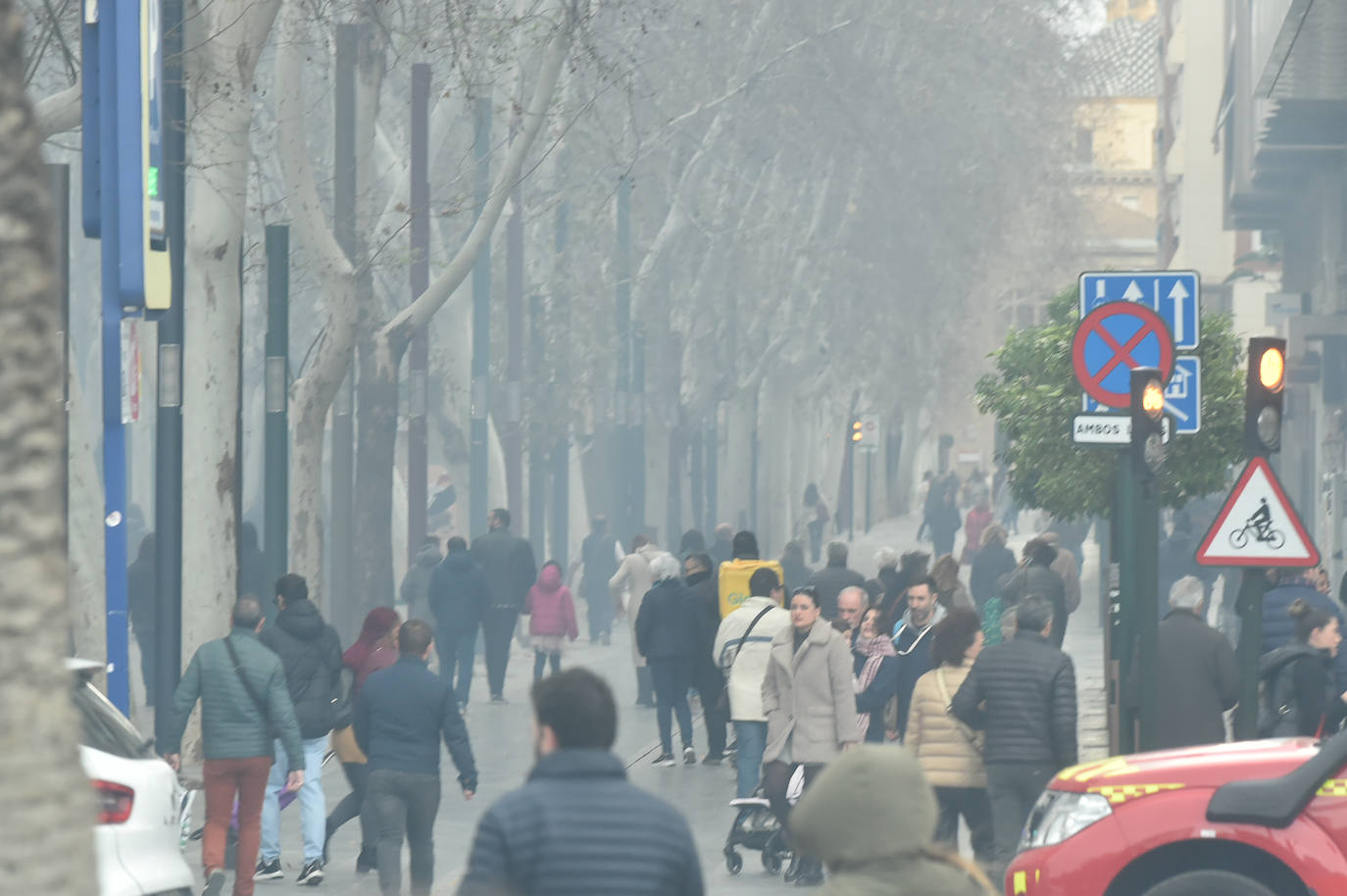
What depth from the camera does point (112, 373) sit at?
11.6m

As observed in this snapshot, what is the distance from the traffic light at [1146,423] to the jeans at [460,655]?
32.2 feet

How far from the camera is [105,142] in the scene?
11578 mm

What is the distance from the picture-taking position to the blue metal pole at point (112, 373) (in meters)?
11.4

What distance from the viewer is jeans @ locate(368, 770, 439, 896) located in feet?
34.0

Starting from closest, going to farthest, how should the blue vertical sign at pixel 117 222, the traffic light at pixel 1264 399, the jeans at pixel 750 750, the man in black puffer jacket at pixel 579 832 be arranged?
the man in black puffer jacket at pixel 579 832, the traffic light at pixel 1264 399, the blue vertical sign at pixel 117 222, the jeans at pixel 750 750

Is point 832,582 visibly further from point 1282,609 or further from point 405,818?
point 405,818

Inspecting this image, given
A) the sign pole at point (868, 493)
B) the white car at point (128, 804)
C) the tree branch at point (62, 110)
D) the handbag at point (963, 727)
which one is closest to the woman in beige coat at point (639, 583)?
the tree branch at point (62, 110)

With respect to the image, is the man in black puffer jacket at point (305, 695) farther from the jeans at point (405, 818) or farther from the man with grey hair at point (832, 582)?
the man with grey hair at point (832, 582)

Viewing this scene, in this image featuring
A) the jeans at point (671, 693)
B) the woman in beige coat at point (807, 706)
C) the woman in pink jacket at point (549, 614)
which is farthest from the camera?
the woman in pink jacket at point (549, 614)

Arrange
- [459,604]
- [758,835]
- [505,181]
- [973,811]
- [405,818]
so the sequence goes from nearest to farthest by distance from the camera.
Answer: [405,818] < [973,811] < [758,835] < [459,604] < [505,181]

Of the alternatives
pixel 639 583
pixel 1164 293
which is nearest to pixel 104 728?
pixel 1164 293

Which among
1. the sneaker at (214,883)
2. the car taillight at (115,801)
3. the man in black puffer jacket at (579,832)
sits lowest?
the sneaker at (214,883)

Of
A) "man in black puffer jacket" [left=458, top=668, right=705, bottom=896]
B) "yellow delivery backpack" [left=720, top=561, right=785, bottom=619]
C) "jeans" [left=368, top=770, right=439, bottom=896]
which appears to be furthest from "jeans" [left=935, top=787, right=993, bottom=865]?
"man in black puffer jacket" [left=458, top=668, right=705, bottom=896]

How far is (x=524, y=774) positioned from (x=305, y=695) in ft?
14.1
